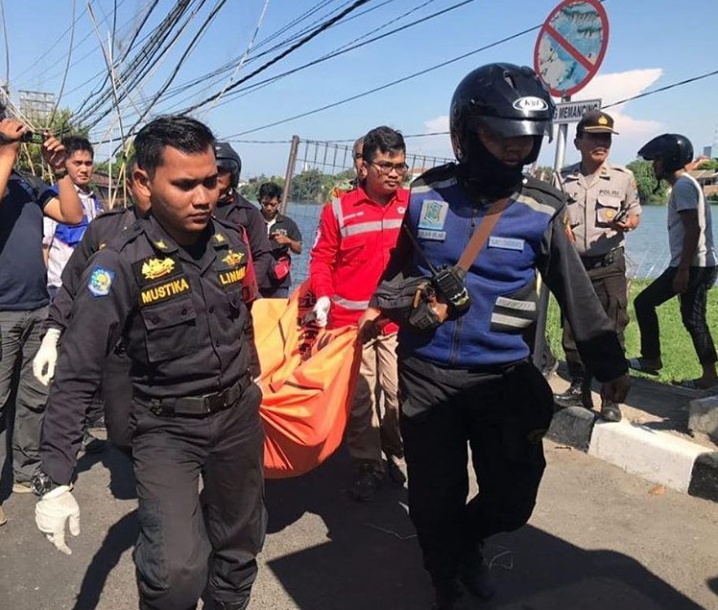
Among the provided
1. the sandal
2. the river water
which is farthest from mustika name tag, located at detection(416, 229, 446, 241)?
the sandal

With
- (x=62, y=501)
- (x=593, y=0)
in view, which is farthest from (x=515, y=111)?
(x=593, y=0)

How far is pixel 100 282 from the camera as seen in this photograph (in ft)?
7.62

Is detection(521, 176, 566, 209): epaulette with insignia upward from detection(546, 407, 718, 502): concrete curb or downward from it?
upward

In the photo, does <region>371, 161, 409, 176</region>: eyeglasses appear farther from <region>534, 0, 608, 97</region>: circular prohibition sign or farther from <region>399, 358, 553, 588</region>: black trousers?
<region>534, 0, 608, 97</region>: circular prohibition sign

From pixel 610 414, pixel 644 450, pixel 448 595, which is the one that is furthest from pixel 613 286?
pixel 448 595

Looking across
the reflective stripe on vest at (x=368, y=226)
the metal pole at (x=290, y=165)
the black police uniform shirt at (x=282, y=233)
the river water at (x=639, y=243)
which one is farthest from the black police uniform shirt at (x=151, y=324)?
the metal pole at (x=290, y=165)

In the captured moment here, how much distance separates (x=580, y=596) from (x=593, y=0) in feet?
13.1

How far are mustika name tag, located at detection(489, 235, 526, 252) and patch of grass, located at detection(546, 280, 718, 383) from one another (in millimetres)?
4334

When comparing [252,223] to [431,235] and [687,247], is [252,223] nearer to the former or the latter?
[431,235]

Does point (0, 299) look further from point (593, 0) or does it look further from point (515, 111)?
point (593, 0)

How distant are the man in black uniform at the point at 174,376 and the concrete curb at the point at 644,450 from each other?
279 cm

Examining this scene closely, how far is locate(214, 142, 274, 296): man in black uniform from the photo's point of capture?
14.6 feet

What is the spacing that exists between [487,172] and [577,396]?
3183 millimetres

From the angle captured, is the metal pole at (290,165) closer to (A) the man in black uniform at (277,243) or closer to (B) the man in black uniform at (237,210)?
(A) the man in black uniform at (277,243)
